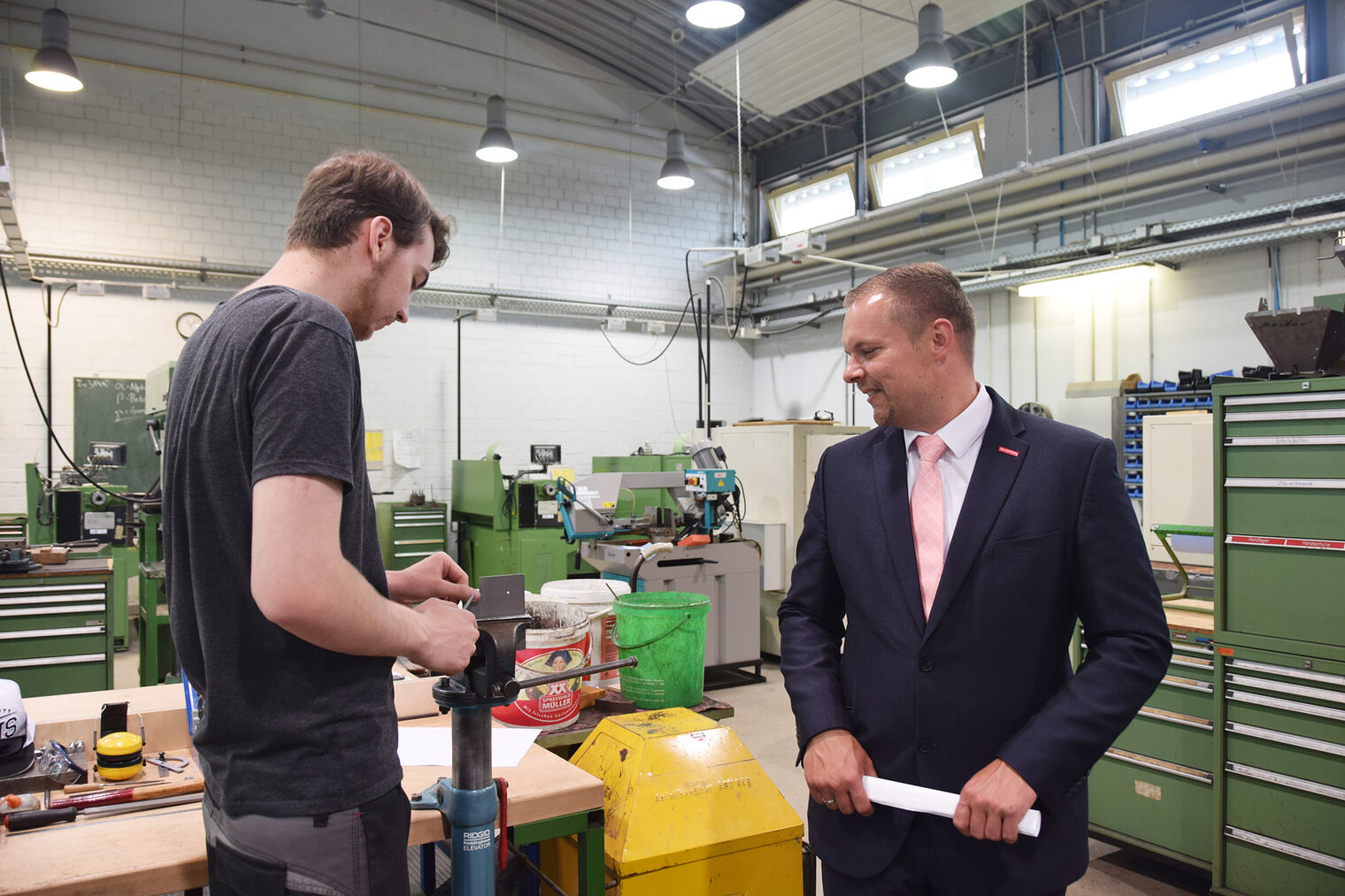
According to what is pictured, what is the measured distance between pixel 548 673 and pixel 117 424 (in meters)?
5.57

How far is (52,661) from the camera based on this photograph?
326 cm

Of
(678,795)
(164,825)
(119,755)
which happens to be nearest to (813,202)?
(678,795)

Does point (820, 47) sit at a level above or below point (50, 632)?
above

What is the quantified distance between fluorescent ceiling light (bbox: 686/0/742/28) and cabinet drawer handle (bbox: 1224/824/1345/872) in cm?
385

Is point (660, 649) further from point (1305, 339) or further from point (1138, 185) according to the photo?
point (1138, 185)

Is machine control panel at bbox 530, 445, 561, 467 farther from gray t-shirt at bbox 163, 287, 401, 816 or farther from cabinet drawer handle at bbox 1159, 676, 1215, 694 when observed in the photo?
gray t-shirt at bbox 163, 287, 401, 816

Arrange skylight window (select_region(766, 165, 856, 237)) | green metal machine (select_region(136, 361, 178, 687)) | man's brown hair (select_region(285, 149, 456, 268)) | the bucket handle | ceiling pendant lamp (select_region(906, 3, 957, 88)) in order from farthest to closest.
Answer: skylight window (select_region(766, 165, 856, 237)), ceiling pendant lamp (select_region(906, 3, 957, 88)), green metal machine (select_region(136, 361, 178, 687)), the bucket handle, man's brown hair (select_region(285, 149, 456, 268))

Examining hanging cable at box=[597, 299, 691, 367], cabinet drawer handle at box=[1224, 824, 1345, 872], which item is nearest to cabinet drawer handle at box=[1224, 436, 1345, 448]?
cabinet drawer handle at box=[1224, 824, 1345, 872]

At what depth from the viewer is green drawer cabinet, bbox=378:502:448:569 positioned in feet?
Answer: 20.2

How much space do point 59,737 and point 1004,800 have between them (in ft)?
5.61

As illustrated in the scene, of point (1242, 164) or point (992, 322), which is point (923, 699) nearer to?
point (1242, 164)

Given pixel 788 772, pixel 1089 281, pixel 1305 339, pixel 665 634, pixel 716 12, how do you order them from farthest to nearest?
1. pixel 1089 281
2. pixel 716 12
3. pixel 788 772
4. pixel 1305 339
5. pixel 665 634

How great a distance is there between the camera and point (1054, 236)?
19.3 ft

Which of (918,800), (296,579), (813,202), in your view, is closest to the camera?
(296,579)
